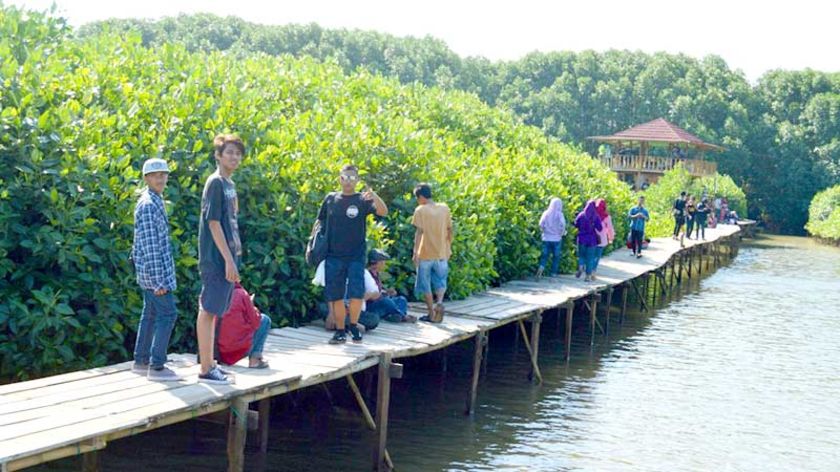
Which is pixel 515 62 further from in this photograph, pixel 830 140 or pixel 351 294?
pixel 351 294

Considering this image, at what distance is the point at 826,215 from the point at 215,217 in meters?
63.2

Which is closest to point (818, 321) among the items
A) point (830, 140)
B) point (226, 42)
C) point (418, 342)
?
point (418, 342)

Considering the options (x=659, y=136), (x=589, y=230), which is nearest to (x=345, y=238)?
(x=589, y=230)

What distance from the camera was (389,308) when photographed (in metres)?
13.5

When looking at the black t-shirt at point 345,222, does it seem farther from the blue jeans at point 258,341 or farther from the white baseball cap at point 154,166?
the white baseball cap at point 154,166

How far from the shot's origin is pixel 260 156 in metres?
13.2

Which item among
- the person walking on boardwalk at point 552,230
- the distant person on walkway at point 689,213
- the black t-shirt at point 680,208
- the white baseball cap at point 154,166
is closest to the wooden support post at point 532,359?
the person walking on boardwalk at point 552,230

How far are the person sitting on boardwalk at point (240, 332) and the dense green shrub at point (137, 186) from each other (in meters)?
1.69

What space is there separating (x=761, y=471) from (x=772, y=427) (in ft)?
7.56

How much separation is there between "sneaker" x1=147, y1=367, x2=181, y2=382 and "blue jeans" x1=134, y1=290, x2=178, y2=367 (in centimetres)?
6

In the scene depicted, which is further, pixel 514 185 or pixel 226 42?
pixel 226 42

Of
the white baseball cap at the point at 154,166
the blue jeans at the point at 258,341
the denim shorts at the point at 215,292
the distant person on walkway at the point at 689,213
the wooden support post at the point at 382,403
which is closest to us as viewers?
the white baseball cap at the point at 154,166

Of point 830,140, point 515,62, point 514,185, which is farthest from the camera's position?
point 515,62

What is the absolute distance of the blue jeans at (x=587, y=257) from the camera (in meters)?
21.9
